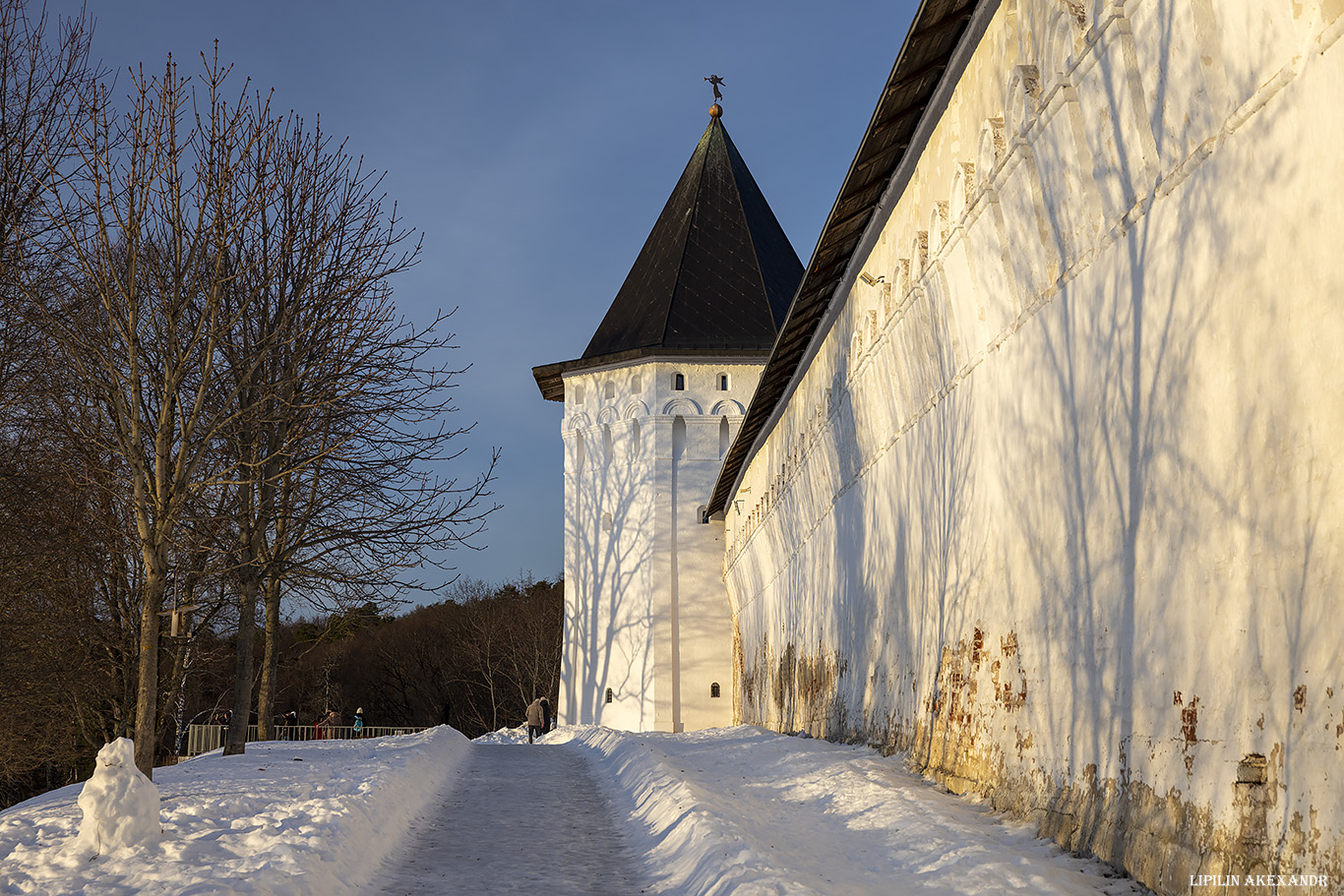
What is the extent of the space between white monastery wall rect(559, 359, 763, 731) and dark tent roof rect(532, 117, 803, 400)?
0.79 m

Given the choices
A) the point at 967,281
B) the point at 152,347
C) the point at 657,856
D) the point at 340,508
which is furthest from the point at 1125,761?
the point at 340,508

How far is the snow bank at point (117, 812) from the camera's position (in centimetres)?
664

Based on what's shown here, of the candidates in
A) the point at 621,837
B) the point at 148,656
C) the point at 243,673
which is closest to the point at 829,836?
the point at 621,837

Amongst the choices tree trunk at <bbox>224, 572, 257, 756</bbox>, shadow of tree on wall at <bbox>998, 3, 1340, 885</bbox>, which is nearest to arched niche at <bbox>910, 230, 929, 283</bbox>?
shadow of tree on wall at <bbox>998, 3, 1340, 885</bbox>

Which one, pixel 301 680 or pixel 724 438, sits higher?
pixel 724 438

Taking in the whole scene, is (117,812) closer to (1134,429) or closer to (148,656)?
(148,656)

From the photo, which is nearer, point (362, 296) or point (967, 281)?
point (967, 281)

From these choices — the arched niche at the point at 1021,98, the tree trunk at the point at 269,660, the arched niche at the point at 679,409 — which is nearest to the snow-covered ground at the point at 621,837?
the arched niche at the point at 1021,98

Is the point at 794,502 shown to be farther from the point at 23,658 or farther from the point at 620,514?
the point at 620,514

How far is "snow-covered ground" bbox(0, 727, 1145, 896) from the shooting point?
5723mm

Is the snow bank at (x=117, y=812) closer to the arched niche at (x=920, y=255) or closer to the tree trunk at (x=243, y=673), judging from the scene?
the arched niche at (x=920, y=255)

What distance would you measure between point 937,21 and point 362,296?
28.2 feet

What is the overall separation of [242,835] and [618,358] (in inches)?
1028

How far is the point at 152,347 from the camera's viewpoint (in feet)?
35.7
